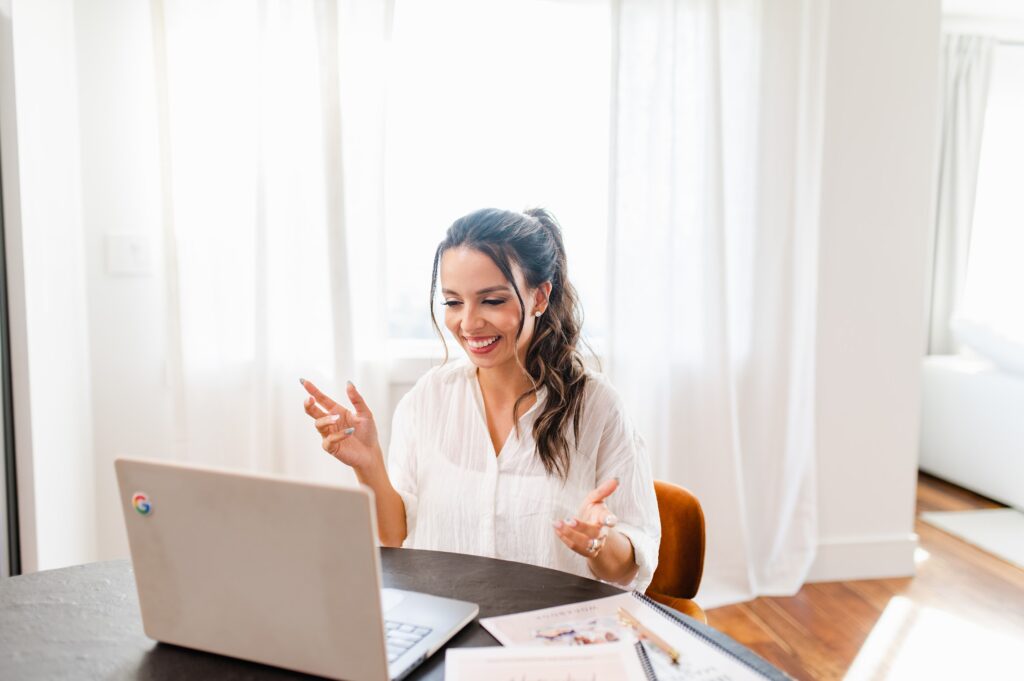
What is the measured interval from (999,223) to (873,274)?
269 cm

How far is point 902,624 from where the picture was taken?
8.48 feet

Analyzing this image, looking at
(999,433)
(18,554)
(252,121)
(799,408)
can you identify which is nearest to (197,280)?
(252,121)

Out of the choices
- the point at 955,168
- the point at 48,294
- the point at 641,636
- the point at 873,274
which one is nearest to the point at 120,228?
the point at 48,294

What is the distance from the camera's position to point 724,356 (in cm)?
270

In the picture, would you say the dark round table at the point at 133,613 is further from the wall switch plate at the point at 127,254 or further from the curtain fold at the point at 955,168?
the curtain fold at the point at 955,168

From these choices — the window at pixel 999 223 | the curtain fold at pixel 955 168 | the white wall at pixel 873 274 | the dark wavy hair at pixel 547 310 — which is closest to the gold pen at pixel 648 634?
the dark wavy hair at pixel 547 310

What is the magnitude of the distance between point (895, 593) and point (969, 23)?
347 cm

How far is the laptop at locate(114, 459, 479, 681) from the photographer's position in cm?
78

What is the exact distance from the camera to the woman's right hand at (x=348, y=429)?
1302mm

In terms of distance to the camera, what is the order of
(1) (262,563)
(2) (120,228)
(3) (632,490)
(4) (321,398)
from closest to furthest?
(1) (262,563) < (4) (321,398) < (3) (632,490) < (2) (120,228)

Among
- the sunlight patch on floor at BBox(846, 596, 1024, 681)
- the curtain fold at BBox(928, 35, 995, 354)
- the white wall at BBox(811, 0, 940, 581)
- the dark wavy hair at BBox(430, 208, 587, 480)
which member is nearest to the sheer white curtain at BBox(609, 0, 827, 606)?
the white wall at BBox(811, 0, 940, 581)

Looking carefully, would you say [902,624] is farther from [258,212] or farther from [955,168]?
[955,168]

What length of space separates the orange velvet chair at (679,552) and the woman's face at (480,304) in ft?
1.46

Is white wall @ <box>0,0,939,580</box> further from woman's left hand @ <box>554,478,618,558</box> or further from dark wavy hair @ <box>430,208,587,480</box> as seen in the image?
woman's left hand @ <box>554,478,618,558</box>
